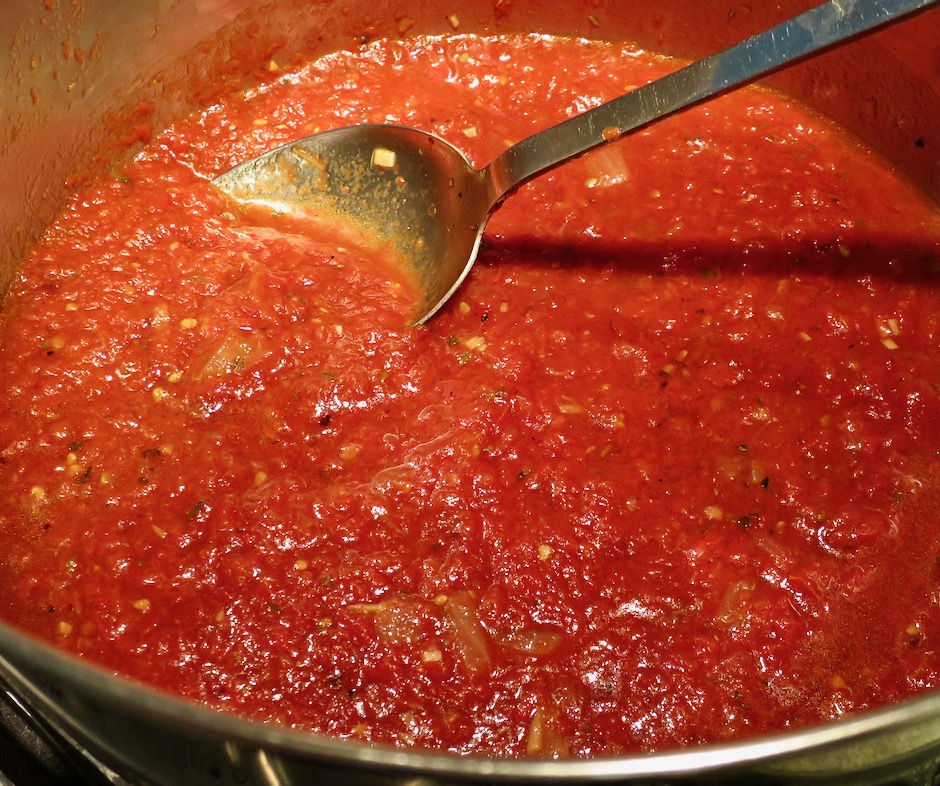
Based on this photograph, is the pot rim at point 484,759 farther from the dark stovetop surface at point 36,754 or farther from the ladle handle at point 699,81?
the ladle handle at point 699,81

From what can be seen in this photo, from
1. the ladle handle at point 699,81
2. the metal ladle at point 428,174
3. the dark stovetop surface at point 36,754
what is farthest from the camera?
the metal ladle at point 428,174

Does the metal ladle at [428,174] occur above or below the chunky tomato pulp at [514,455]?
above

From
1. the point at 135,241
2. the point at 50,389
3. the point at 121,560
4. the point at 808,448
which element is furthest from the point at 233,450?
the point at 808,448

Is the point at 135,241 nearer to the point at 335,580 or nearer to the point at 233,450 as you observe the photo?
the point at 233,450

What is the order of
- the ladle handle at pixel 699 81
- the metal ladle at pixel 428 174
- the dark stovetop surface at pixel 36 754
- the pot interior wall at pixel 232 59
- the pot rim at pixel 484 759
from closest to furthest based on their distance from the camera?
1. the pot rim at pixel 484 759
2. the dark stovetop surface at pixel 36 754
3. the ladle handle at pixel 699 81
4. the metal ladle at pixel 428 174
5. the pot interior wall at pixel 232 59

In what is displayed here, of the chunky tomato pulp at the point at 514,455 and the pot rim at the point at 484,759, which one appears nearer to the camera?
the pot rim at the point at 484,759

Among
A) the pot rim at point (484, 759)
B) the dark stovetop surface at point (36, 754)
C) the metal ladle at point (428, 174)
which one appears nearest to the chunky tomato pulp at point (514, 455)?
the metal ladle at point (428, 174)

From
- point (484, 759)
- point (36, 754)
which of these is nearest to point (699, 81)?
point (484, 759)

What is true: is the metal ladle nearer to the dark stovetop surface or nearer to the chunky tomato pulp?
the chunky tomato pulp
